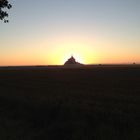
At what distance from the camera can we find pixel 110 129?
1300 centimetres

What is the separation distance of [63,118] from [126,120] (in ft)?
10.3

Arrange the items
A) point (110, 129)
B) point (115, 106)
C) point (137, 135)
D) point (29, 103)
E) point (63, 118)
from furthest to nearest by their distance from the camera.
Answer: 1. point (29, 103)
2. point (115, 106)
3. point (63, 118)
4. point (110, 129)
5. point (137, 135)

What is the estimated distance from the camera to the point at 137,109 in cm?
1741

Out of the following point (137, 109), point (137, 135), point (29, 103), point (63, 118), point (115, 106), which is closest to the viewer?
point (137, 135)

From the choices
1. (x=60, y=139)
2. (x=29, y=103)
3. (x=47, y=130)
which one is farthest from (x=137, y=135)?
(x=29, y=103)

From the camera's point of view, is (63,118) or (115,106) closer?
(63,118)

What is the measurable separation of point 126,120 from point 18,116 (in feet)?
20.6

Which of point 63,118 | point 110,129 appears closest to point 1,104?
point 63,118

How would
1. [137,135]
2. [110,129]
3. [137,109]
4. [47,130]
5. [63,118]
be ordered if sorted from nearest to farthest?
[137,135] → [110,129] → [47,130] → [63,118] → [137,109]

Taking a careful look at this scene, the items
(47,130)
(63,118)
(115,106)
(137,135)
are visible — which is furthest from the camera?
(115,106)

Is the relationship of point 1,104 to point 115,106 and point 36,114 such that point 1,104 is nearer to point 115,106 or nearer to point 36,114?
point 36,114

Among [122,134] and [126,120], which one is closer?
[122,134]

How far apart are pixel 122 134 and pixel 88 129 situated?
1.53m

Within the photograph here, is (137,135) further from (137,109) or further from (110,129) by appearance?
(137,109)
